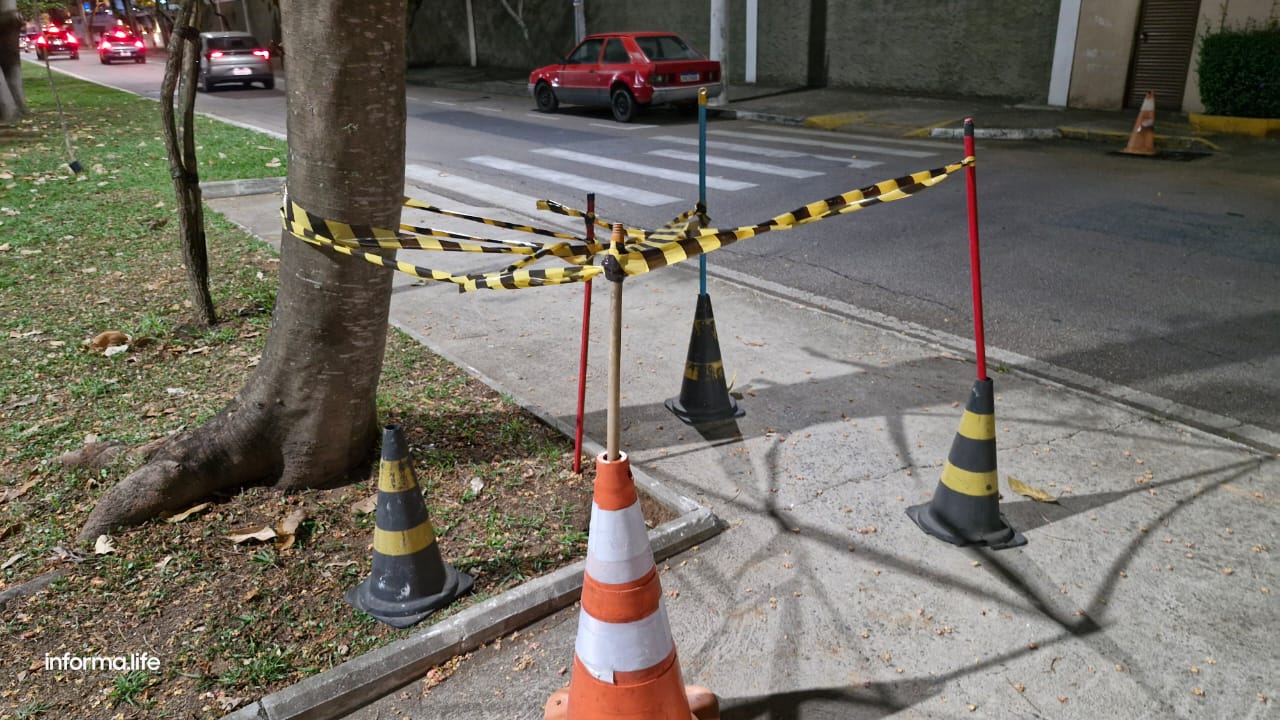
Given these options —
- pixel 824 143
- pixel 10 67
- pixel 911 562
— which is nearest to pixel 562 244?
pixel 911 562

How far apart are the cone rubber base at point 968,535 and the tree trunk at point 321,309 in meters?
2.55

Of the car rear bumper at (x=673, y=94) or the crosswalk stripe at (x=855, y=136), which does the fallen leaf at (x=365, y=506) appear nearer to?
the crosswalk stripe at (x=855, y=136)

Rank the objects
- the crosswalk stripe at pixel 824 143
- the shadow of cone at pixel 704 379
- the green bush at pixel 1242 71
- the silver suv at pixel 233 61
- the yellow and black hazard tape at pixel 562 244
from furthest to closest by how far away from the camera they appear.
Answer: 1. the silver suv at pixel 233 61
2. the green bush at pixel 1242 71
3. the crosswalk stripe at pixel 824 143
4. the shadow of cone at pixel 704 379
5. the yellow and black hazard tape at pixel 562 244

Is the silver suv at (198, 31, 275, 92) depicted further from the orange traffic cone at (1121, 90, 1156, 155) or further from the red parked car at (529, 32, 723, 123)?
the orange traffic cone at (1121, 90, 1156, 155)

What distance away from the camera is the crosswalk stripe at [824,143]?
43.1 ft

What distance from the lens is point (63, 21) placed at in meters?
57.7

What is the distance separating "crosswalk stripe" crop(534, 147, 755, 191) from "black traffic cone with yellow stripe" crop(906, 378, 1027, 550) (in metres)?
7.61

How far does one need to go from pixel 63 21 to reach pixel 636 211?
63.1m

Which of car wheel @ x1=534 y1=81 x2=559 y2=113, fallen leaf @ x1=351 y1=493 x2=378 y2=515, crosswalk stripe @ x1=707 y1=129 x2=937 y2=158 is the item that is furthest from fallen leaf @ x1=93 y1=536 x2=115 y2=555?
car wheel @ x1=534 y1=81 x2=559 y2=113

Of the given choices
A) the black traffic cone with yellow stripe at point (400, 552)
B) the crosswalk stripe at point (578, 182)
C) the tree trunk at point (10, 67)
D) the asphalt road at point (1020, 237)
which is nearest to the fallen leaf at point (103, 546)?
the black traffic cone with yellow stripe at point (400, 552)

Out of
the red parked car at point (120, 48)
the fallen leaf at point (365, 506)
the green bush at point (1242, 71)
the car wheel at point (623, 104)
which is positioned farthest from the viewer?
the red parked car at point (120, 48)

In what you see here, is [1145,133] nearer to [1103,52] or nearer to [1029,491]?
[1103,52]

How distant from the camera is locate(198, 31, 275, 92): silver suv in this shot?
2638 cm

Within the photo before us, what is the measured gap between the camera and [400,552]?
3379 mm
